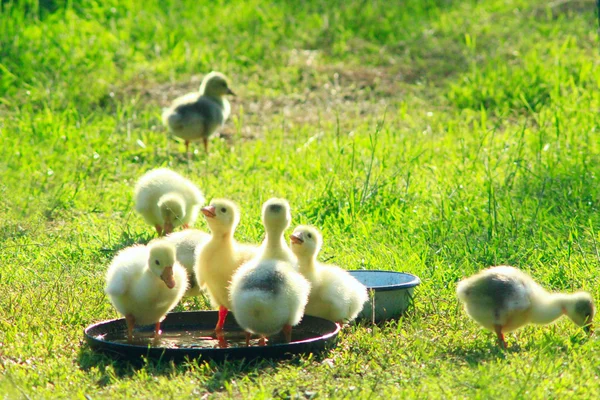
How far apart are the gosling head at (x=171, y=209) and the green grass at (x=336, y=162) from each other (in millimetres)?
384

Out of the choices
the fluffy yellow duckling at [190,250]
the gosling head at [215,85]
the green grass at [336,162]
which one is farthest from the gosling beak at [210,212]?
the gosling head at [215,85]

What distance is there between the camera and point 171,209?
700 cm

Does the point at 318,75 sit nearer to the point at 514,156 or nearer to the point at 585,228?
the point at 514,156

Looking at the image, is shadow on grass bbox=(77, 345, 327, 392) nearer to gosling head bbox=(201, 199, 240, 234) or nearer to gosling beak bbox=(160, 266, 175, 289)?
gosling beak bbox=(160, 266, 175, 289)

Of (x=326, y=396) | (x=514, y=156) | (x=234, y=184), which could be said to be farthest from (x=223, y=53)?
(x=326, y=396)

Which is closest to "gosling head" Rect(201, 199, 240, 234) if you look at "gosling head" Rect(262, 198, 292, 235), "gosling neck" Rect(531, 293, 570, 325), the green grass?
"gosling head" Rect(262, 198, 292, 235)

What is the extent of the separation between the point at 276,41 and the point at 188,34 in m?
1.20

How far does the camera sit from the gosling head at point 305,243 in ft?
17.7

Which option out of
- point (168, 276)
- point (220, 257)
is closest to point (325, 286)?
point (220, 257)

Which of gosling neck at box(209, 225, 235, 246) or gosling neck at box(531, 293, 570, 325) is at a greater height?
gosling neck at box(209, 225, 235, 246)

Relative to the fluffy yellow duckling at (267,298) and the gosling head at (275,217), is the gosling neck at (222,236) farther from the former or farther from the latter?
the fluffy yellow duckling at (267,298)

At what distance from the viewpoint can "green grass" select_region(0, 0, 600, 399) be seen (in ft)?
15.5

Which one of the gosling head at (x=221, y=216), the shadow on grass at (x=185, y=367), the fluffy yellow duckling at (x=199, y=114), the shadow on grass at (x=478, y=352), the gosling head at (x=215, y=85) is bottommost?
the shadow on grass at (x=478, y=352)

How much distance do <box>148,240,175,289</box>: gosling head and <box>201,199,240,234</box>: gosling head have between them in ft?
1.46
